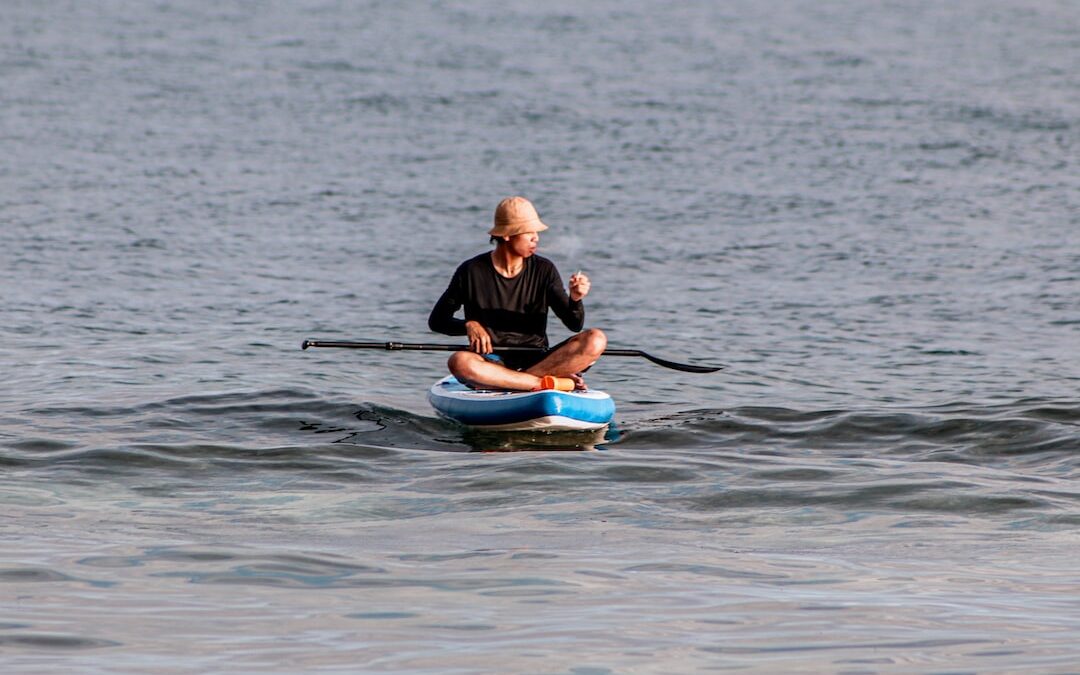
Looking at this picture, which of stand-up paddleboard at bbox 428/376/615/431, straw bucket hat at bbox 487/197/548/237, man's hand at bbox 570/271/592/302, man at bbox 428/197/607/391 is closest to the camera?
man's hand at bbox 570/271/592/302

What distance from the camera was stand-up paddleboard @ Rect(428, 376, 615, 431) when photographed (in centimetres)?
1137

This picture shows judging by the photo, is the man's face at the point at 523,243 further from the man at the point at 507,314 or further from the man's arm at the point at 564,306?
the man's arm at the point at 564,306

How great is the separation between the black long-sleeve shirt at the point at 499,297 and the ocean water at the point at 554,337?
0.91 meters

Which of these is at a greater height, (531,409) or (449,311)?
(449,311)

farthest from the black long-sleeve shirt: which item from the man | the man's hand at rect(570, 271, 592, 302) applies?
the man's hand at rect(570, 271, 592, 302)

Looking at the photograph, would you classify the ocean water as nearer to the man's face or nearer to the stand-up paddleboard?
the stand-up paddleboard

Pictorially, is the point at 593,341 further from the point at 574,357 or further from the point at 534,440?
the point at 534,440

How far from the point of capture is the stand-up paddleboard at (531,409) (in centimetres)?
1137

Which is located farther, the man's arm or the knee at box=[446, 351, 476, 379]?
the knee at box=[446, 351, 476, 379]

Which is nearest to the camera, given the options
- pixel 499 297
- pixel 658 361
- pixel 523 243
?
pixel 523 243

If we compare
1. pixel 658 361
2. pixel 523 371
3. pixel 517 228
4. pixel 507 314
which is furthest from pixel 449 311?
pixel 658 361

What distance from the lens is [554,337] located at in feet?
57.7

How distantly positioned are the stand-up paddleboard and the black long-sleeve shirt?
0.52m

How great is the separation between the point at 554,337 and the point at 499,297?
236 inches
